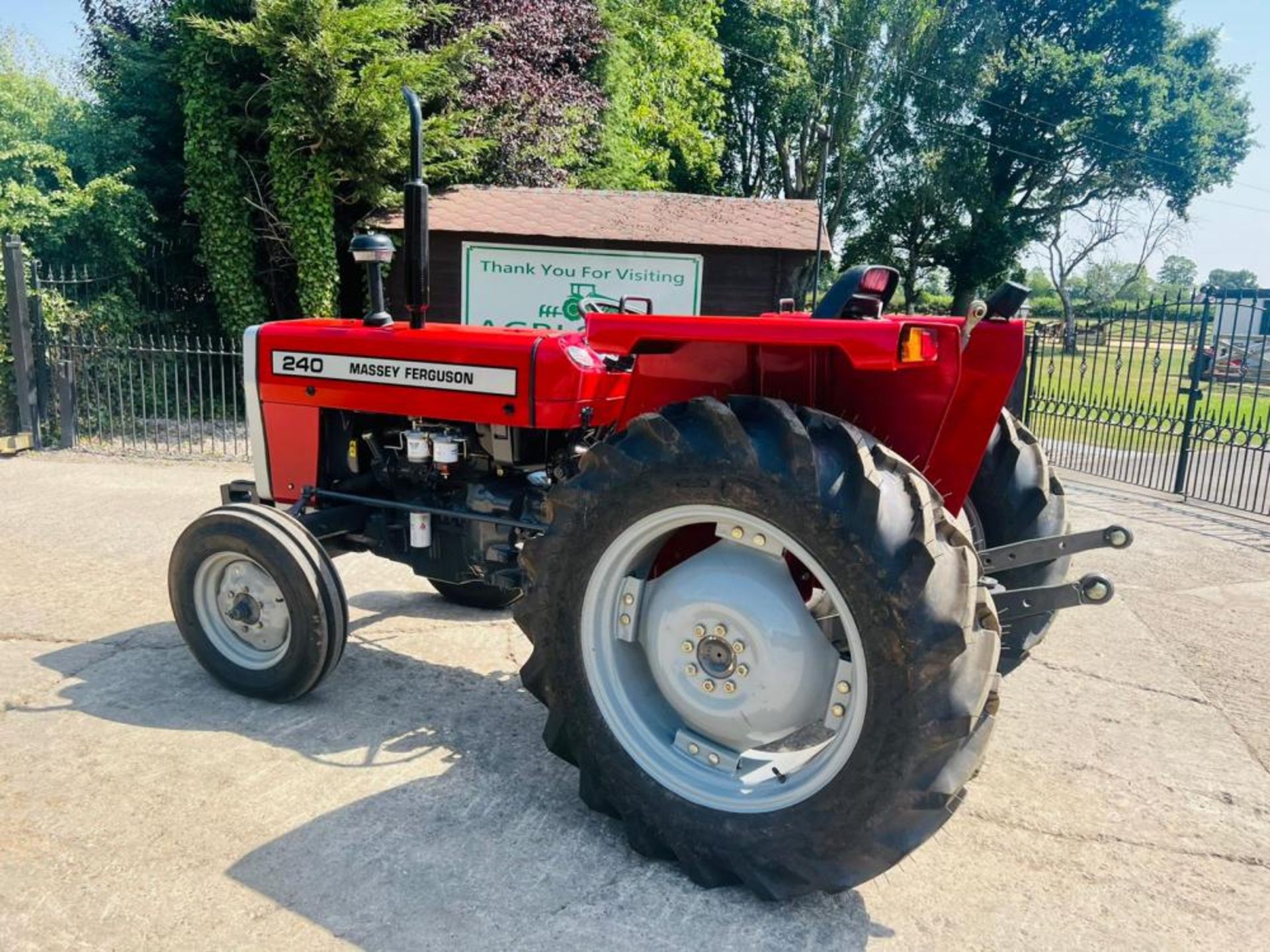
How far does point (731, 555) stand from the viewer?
253cm

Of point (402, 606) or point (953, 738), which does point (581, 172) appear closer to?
point (402, 606)

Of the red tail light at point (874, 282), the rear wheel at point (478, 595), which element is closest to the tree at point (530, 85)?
the rear wheel at point (478, 595)

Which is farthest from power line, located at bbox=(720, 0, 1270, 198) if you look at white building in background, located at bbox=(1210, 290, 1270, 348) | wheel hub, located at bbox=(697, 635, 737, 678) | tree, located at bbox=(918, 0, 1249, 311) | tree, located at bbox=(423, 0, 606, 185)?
wheel hub, located at bbox=(697, 635, 737, 678)

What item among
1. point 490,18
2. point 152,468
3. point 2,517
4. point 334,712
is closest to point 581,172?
point 490,18

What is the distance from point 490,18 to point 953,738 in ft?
40.4

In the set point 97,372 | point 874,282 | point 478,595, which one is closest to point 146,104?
point 97,372

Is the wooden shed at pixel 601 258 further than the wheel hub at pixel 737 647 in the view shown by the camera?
Yes

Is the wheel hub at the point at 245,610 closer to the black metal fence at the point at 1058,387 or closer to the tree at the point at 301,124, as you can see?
the black metal fence at the point at 1058,387

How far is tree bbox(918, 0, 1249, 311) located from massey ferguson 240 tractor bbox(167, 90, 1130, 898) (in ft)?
86.0

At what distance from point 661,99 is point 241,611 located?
1970 cm

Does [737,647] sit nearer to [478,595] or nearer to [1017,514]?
[1017,514]

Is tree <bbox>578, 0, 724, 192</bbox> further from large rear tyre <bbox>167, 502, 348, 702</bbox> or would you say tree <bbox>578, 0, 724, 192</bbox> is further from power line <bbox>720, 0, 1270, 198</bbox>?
large rear tyre <bbox>167, 502, 348, 702</bbox>

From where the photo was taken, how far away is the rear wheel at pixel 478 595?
14.6 ft

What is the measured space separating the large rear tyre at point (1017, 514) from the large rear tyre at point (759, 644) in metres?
0.72
